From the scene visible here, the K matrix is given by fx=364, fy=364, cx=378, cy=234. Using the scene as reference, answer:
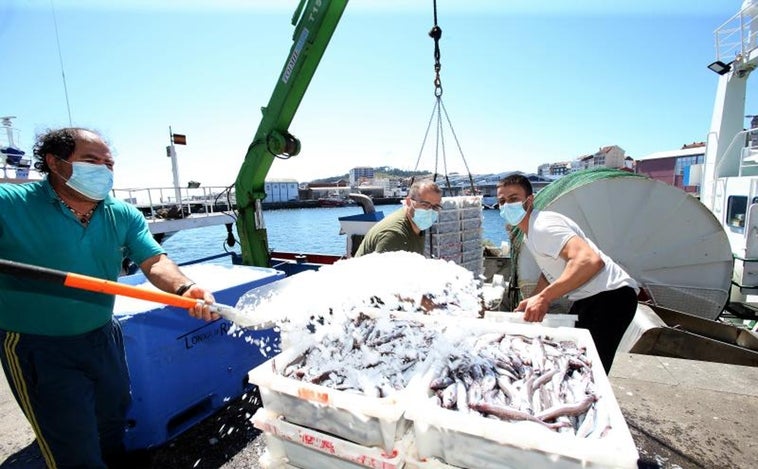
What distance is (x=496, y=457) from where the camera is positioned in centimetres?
139

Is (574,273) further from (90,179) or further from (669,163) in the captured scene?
(669,163)

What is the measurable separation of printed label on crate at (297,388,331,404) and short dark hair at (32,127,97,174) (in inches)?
79.4

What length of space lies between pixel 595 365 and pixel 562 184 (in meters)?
5.70

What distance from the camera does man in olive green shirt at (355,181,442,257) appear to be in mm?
3834

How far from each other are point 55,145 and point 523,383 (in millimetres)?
2983

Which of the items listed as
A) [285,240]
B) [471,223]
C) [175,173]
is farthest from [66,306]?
[285,240]

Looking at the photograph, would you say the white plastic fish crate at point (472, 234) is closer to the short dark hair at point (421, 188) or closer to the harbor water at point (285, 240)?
the short dark hair at point (421, 188)

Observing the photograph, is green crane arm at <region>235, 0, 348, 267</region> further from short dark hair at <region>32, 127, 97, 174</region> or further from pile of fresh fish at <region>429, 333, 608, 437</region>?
pile of fresh fish at <region>429, 333, 608, 437</region>

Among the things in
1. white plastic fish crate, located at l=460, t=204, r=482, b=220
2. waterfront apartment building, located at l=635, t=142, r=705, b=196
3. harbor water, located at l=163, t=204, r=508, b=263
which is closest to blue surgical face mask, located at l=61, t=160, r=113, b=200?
white plastic fish crate, located at l=460, t=204, r=482, b=220

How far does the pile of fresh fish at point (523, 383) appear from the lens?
151cm

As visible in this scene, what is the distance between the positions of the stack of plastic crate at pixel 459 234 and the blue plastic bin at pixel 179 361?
13.1 feet

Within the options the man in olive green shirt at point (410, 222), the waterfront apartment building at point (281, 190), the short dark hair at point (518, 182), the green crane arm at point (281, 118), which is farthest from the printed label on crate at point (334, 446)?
the waterfront apartment building at point (281, 190)

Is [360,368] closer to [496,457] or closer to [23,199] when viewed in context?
[496,457]

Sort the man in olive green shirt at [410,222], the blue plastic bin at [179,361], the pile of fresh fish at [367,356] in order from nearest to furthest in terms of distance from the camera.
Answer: the pile of fresh fish at [367,356] < the blue plastic bin at [179,361] < the man in olive green shirt at [410,222]
